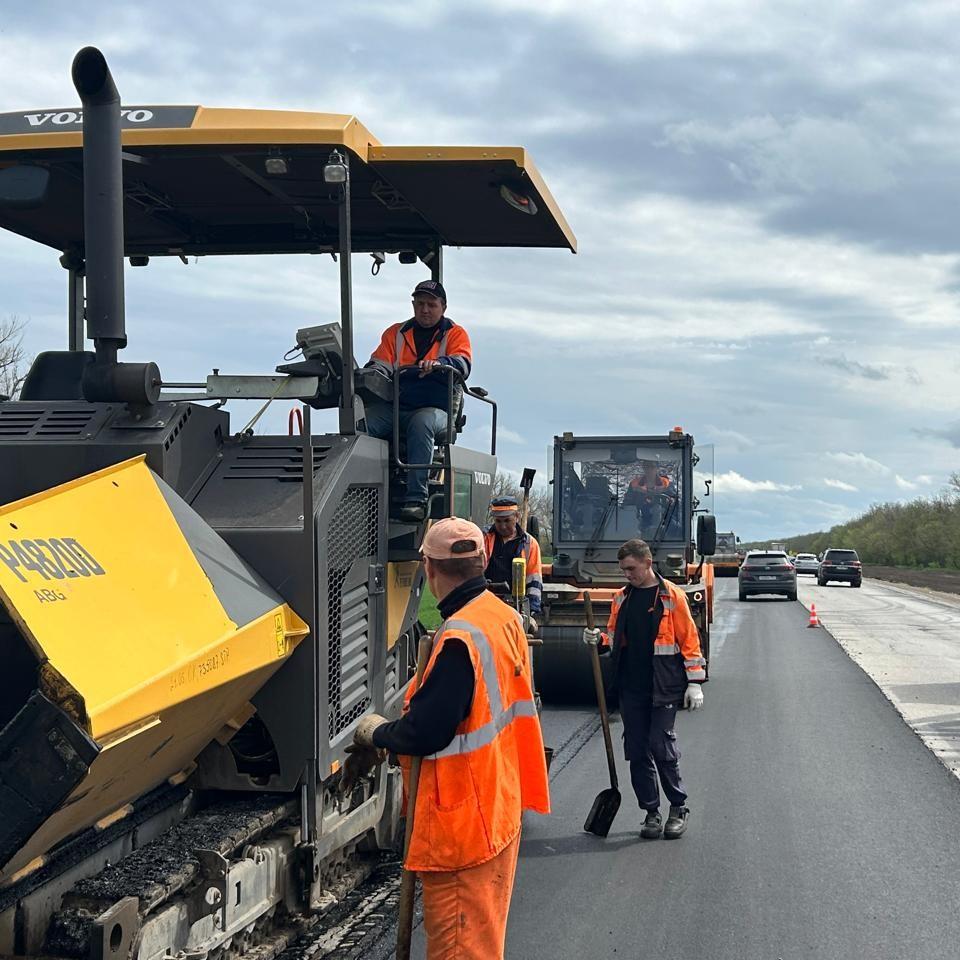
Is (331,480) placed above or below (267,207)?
below

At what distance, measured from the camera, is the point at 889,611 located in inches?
1256

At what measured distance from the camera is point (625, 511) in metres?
14.5

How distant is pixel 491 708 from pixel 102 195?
82.0 inches

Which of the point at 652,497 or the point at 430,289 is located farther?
the point at 652,497

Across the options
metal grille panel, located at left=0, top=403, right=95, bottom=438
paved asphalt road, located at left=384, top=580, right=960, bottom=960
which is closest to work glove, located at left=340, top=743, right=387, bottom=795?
paved asphalt road, located at left=384, top=580, right=960, bottom=960

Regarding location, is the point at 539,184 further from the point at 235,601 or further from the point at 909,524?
the point at 909,524

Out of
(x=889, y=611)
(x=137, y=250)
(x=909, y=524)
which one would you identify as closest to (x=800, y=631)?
(x=889, y=611)

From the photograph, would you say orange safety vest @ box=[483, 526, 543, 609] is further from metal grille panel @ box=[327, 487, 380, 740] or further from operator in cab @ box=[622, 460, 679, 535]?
operator in cab @ box=[622, 460, 679, 535]

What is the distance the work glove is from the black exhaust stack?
1.87 m

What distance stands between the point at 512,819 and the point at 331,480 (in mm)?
1645

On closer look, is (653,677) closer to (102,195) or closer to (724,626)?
(102,195)

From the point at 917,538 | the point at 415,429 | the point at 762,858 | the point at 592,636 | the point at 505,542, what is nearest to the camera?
the point at 415,429

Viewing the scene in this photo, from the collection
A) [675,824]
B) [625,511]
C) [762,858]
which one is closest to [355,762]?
[762,858]

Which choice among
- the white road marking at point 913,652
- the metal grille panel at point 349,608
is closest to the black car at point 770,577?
the white road marking at point 913,652
